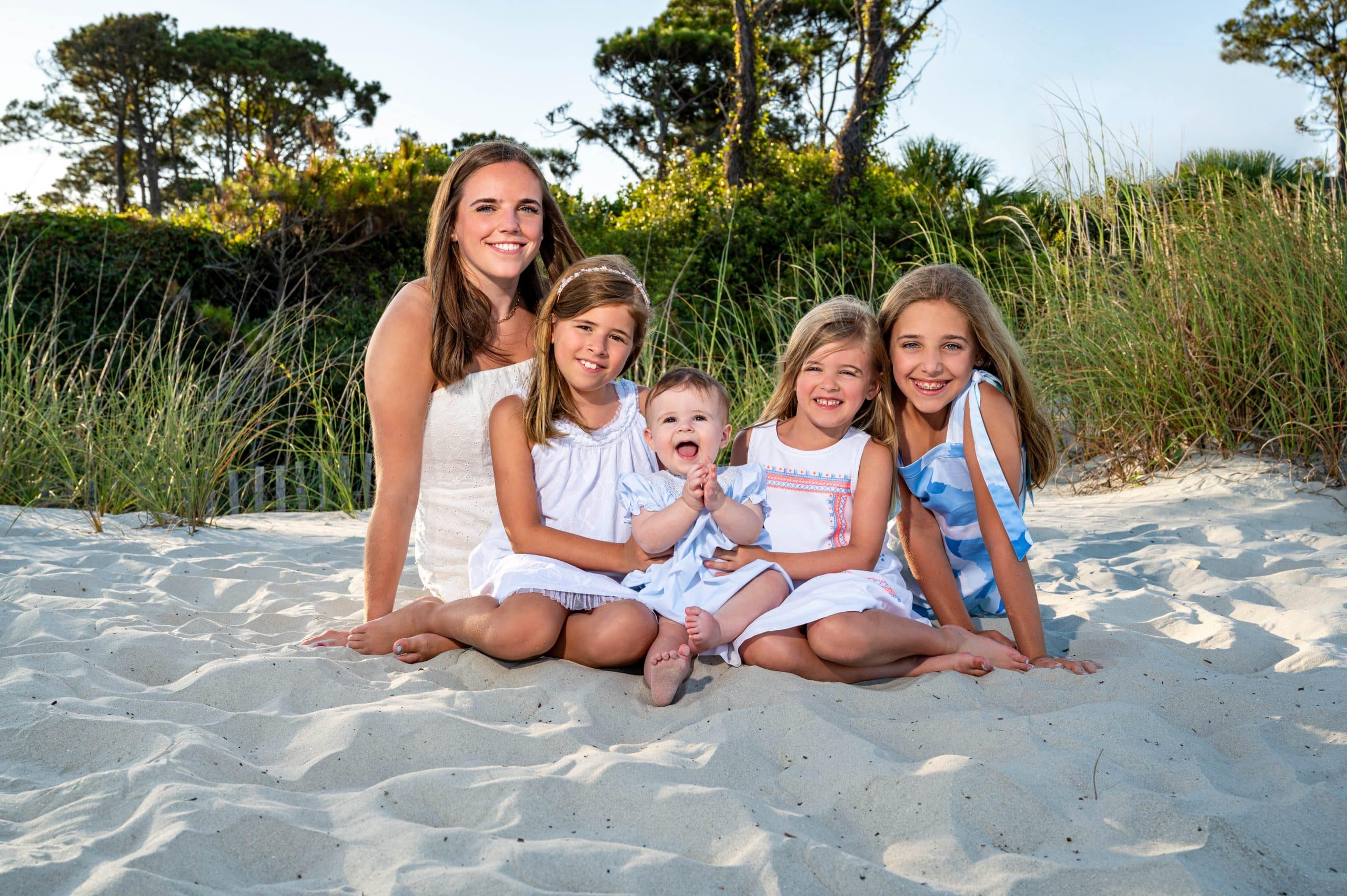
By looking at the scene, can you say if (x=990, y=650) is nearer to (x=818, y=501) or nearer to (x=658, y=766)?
(x=818, y=501)

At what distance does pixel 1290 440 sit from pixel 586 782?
12.7 ft

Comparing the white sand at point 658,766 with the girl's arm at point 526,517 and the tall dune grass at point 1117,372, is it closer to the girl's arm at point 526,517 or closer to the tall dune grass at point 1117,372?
the girl's arm at point 526,517

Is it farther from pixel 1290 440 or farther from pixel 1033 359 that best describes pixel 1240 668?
pixel 1033 359

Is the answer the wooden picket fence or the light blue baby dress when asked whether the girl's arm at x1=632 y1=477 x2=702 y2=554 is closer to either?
the light blue baby dress

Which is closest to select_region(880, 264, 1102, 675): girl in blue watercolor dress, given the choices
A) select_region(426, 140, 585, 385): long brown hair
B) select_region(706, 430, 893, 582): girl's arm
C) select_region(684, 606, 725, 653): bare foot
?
select_region(706, 430, 893, 582): girl's arm

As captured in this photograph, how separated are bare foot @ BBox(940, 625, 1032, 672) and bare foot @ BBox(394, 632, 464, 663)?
1.28 metres

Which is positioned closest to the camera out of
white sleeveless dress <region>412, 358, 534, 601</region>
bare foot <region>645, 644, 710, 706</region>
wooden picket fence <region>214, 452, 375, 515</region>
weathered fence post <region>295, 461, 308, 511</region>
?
bare foot <region>645, 644, 710, 706</region>

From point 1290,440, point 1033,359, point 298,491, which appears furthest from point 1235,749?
point 298,491

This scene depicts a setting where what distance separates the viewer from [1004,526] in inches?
97.6

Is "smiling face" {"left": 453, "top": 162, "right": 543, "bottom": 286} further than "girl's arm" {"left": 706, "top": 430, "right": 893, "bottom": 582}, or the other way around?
"smiling face" {"left": 453, "top": 162, "right": 543, "bottom": 286}

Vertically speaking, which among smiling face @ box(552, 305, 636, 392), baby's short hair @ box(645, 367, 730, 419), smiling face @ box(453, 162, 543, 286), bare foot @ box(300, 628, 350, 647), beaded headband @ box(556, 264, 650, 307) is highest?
smiling face @ box(453, 162, 543, 286)

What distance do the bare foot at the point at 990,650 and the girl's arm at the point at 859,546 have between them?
0.28m

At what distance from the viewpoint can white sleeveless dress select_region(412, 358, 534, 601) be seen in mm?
2822

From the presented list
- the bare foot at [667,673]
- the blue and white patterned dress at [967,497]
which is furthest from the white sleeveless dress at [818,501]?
the bare foot at [667,673]
